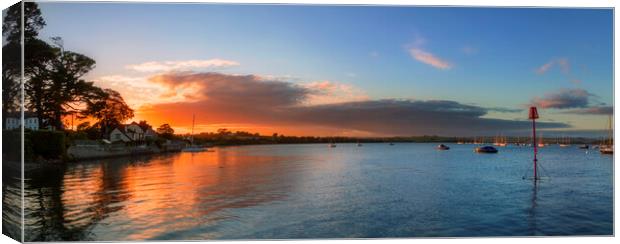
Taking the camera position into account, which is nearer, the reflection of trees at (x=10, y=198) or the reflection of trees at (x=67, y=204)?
the reflection of trees at (x=10, y=198)

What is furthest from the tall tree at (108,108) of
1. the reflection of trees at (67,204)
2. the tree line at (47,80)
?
the reflection of trees at (67,204)

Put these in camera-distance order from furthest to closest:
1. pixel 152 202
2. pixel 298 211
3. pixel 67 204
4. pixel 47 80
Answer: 1. pixel 47 80
2. pixel 152 202
3. pixel 67 204
4. pixel 298 211

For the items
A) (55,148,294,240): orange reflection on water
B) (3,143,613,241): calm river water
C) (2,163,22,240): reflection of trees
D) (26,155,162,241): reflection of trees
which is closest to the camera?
(2,163,22,240): reflection of trees

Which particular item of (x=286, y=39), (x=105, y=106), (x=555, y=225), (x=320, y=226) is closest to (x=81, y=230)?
(x=320, y=226)

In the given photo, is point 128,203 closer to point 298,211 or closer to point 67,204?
point 67,204

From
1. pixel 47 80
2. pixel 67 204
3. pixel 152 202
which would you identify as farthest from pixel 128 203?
pixel 47 80

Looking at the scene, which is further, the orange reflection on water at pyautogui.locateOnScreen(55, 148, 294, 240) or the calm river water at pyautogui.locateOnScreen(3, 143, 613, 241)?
the orange reflection on water at pyautogui.locateOnScreen(55, 148, 294, 240)

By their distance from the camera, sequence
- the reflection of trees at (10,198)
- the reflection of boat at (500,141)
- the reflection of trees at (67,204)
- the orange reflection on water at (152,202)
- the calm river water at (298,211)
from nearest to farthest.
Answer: the reflection of trees at (10,198), the reflection of trees at (67,204), the calm river water at (298,211), the orange reflection on water at (152,202), the reflection of boat at (500,141)

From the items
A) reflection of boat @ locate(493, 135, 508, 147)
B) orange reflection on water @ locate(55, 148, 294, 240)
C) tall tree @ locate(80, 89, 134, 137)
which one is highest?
tall tree @ locate(80, 89, 134, 137)

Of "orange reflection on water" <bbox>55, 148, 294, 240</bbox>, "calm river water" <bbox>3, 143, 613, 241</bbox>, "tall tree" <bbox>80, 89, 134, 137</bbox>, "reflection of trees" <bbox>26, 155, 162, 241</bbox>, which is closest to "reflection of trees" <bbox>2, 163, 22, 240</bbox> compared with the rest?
"calm river water" <bbox>3, 143, 613, 241</bbox>

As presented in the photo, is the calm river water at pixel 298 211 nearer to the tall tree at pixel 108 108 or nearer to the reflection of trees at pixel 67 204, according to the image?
the reflection of trees at pixel 67 204

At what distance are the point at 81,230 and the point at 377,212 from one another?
753 cm

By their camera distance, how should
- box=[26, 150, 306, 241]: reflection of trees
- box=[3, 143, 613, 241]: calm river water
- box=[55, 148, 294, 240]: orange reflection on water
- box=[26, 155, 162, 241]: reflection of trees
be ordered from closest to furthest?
box=[26, 155, 162, 241]: reflection of trees < box=[26, 150, 306, 241]: reflection of trees < box=[3, 143, 613, 241]: calm river water < box=[55, 148, 294, 240]: orange reflection on water

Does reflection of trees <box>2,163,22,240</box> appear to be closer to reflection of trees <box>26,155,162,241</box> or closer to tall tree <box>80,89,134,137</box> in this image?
reflection of trees <box>26,155,162,241</box>
